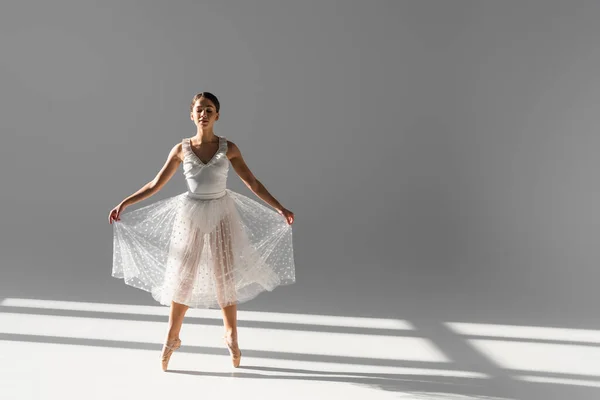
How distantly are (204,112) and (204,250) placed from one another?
2.08 feet

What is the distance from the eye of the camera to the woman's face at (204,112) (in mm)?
3199

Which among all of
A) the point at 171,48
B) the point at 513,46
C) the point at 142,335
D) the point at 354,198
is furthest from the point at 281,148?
the point at 142,335

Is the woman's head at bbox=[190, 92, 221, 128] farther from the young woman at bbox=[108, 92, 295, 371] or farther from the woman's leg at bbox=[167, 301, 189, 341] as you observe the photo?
the woman's leg at bbox=[167, 301, 189, 341]

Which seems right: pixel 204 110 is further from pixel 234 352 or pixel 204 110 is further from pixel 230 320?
pixel 234 352

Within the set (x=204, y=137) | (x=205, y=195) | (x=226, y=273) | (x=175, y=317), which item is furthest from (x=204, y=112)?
(x=175, y=317)

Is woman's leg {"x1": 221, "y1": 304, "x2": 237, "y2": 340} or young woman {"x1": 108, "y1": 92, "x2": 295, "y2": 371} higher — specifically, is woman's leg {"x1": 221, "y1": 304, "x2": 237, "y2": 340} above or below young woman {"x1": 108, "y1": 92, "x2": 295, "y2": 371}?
below

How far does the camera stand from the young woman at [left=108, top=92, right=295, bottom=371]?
323cm

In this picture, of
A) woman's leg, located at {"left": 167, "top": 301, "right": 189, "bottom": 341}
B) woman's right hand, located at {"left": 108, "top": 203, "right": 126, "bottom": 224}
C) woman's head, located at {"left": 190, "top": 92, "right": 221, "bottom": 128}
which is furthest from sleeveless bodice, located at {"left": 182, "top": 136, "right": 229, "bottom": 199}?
woman's leg, located at {"left": 167, "top": 301, "right": 189, "bottom": 341}

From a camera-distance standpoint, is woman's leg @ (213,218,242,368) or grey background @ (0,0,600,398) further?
grey background @ (0,0,600,398)

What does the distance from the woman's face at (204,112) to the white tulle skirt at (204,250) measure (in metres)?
0.34

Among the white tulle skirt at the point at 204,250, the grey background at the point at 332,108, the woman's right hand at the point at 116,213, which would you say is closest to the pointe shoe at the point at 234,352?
the white tulle skirt at the point at 204,250

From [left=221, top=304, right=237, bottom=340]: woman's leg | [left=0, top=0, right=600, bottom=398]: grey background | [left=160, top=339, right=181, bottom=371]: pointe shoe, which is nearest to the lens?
[left=160, top=339, right=181, bottom=371]: pointe shoe

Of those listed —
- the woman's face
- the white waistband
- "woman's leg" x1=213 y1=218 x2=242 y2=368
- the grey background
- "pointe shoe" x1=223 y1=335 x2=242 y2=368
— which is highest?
the grey background

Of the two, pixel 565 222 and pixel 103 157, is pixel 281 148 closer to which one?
pixel 103 157
